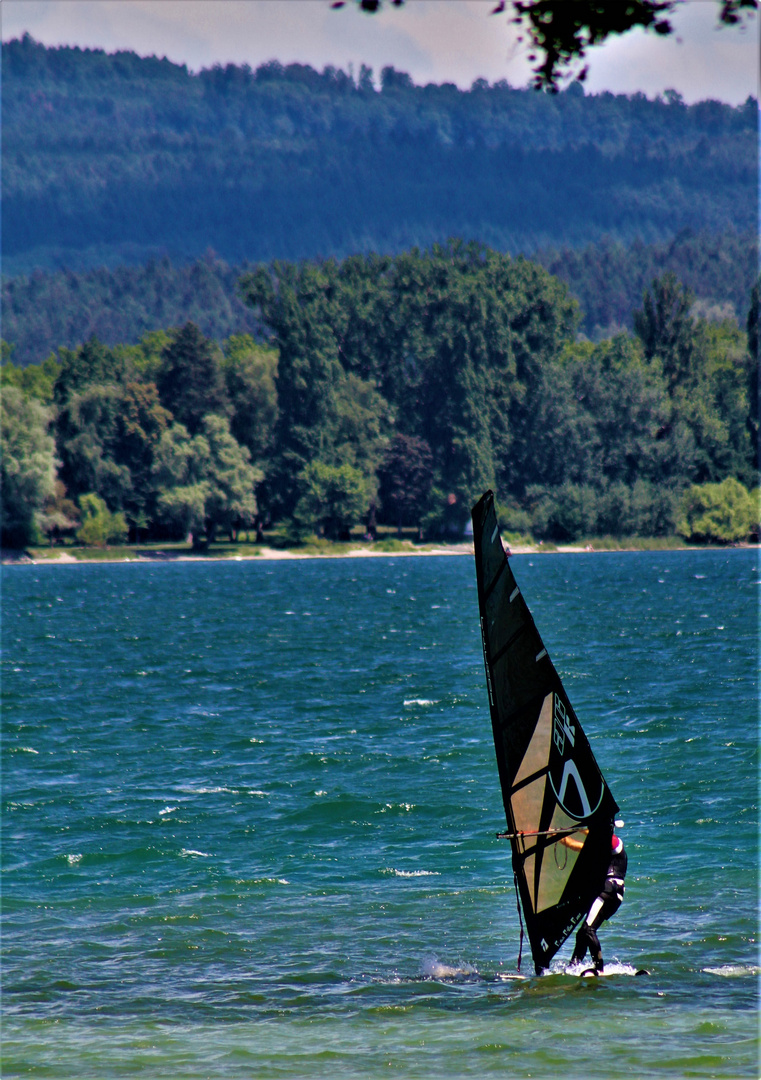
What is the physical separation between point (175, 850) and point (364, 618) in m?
37.6

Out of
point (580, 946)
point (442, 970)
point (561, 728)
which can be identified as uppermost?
point (561, 728)

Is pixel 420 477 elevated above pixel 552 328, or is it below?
below

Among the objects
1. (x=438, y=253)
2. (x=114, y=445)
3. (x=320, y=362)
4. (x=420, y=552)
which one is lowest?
(x=420, y=552)

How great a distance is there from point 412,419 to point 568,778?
115 meters

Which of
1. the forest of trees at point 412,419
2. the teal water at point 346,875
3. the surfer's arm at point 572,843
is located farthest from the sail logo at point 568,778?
the forest of trees at point 412,419

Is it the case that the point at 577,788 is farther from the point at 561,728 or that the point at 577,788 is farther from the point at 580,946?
the point at 580,946

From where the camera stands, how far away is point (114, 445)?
113125 millimetres

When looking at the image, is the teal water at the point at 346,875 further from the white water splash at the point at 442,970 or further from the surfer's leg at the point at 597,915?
the surfer's leg at the point at 597,915

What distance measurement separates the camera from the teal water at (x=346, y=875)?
10703mm

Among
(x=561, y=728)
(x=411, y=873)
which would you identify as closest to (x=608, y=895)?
(x=561, y=728)

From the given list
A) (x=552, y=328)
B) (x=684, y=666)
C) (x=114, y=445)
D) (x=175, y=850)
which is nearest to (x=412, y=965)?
(x=175, y=850)

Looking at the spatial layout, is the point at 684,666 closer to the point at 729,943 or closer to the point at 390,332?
the point at 729,943

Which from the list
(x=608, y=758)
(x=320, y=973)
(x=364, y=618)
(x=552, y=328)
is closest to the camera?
(x=320, y=973)

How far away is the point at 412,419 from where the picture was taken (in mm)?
125000
